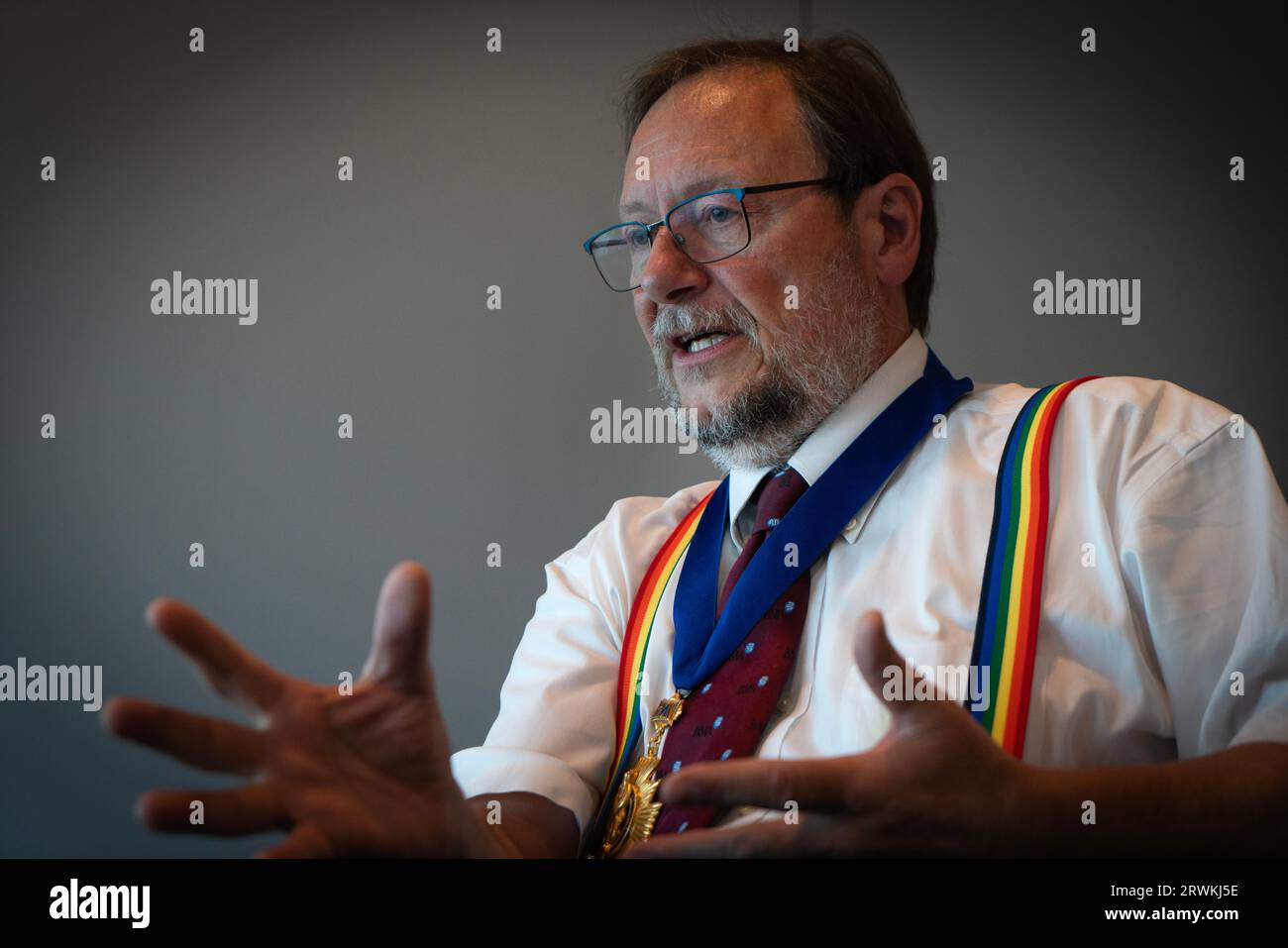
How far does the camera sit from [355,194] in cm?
165

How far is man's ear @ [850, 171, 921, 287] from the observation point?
134 centimetres

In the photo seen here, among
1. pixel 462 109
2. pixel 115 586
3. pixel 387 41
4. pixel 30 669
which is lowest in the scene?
pixel 30 669

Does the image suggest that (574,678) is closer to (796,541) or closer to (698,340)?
(796,541)

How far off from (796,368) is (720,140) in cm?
34

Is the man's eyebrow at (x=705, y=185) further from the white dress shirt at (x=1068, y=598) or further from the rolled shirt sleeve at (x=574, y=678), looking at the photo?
the rolled shirt sleeve at (x=574, y=678)

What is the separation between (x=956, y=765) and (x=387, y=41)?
1.51 m

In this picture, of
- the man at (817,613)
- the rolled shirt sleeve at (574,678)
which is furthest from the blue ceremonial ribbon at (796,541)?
the rolled shirt sleeve at (574,678)

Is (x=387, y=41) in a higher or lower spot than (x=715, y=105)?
higher

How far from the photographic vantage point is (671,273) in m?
1.27

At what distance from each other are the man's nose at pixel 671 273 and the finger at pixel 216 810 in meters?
0.83

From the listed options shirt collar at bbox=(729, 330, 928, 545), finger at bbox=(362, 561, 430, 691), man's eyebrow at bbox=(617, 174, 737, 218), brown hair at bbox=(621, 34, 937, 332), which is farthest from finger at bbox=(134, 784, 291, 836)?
brown hair at bbox=(621, 34, 937, 332)

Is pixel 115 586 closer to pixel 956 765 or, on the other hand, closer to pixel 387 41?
pixel 387 41

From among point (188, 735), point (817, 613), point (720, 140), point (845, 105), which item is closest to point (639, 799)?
point (817, 613)
